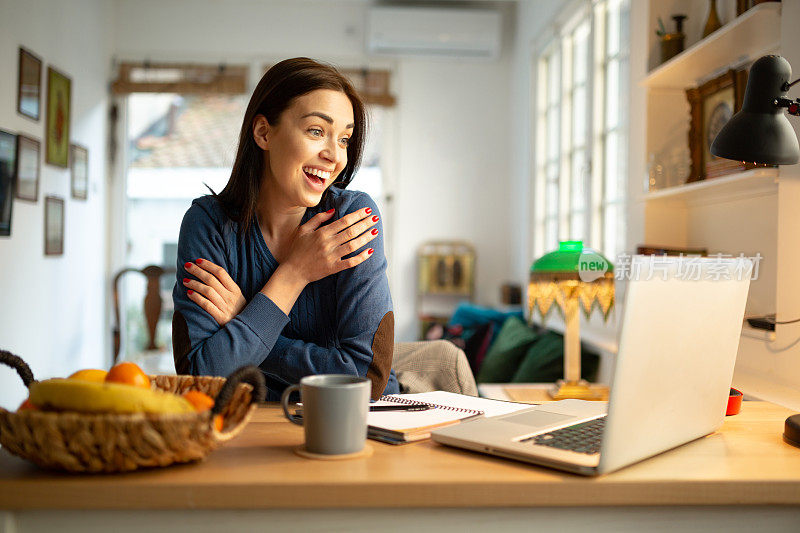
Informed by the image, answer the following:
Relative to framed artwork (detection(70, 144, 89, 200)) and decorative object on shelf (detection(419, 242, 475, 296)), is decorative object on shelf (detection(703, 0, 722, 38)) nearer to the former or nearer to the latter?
decorative object on shelf (detection(419, 242, 475, 296))

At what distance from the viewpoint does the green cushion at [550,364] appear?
3.30 meters

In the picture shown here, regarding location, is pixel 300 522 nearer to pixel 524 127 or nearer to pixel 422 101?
pixel 524 127

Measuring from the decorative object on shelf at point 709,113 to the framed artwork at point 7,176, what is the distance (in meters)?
3.06

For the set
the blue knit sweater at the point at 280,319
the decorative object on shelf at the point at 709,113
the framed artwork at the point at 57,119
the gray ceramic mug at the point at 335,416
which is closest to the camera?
the gray ceramic mug at the point at 335,416

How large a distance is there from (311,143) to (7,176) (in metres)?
2.74

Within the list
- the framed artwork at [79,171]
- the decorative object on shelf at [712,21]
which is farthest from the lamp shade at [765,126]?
the framed artwork at [79,171]

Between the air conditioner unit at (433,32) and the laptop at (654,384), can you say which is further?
the air conditioner unit at (433,32)

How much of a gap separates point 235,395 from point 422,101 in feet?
15.7

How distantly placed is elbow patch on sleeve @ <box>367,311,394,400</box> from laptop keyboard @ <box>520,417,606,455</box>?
469 mm

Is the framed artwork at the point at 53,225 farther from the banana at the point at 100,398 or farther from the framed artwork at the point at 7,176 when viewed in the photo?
the banana at the point at 100,398

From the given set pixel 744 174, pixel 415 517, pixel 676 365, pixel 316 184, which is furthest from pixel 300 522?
pixel 744 174

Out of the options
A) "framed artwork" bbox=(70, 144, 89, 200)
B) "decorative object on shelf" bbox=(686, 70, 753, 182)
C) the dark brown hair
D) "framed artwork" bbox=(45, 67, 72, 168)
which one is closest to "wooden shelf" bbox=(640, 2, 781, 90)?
"decorative object on shelf" bbox=(686, 70, 753, 182)

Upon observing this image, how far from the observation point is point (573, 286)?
2.29 m

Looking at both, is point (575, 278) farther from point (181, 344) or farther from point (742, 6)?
point (181, 344)
